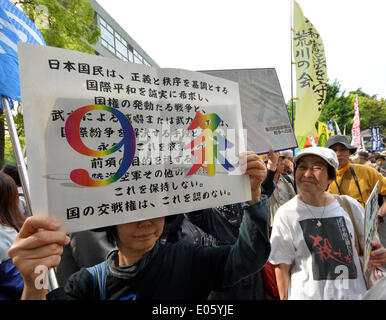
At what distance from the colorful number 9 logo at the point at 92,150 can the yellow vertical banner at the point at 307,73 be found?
9.90 feet

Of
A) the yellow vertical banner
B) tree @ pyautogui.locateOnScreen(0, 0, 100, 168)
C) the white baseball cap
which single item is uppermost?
tree @ pyautogui.locateOnScreen(0, 0, 100, 168)

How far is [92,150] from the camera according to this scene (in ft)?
3.28

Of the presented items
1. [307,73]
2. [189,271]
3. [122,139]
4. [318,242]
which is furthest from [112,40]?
[189,271]

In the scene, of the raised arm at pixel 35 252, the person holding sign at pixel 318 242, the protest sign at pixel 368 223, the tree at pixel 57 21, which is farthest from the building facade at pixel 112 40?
the raised arm at pixel 35 252

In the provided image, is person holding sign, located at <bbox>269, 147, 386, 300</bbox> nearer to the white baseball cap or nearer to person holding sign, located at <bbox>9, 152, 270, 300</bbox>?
the white baseball cap

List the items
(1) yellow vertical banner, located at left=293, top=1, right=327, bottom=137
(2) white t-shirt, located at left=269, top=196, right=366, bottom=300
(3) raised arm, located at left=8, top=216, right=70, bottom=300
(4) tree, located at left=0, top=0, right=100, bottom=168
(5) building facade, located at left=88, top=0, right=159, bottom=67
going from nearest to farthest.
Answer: (3) raised arm, located at left=8, top=216, right=70, bottom=300 → (2) white t-shirt, located at left=269, top=196, right=366, bottom=300 → (1) yellow vertical banner, located at left=293, top=1, right=327, bottom=137 → (4) tree, located at left=0, top=0, right=100, bottom=168 → (5) building facade, located at left=88, top=0, right=159, bottom=67

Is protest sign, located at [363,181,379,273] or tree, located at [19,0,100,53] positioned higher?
tree, located at [19,0,100,53]

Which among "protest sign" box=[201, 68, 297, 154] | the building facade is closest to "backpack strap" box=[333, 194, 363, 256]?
"protest sign" box=[201, 68, 297, 154]

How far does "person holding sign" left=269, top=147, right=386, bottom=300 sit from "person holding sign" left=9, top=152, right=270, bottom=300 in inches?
23.2

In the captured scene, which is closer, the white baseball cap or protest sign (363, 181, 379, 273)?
protest sign (363, 181, 379, 273)

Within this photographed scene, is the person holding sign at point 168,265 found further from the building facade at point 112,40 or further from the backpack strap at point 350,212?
A: the building facade at point 112,40

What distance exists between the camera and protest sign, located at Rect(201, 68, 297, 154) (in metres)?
1.89

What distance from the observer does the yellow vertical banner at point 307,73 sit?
3660 millimetres

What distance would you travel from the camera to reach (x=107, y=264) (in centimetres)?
112
